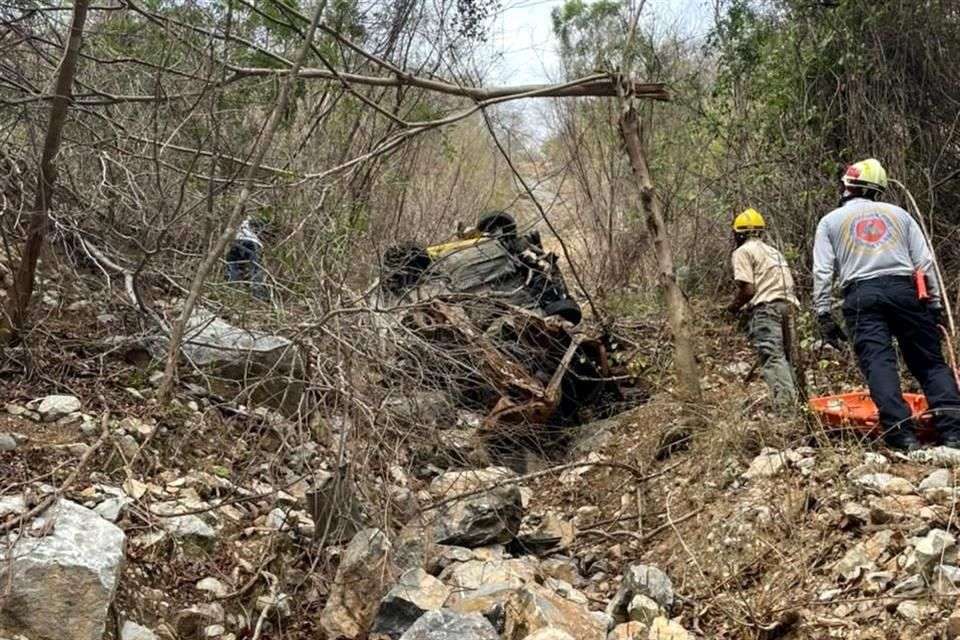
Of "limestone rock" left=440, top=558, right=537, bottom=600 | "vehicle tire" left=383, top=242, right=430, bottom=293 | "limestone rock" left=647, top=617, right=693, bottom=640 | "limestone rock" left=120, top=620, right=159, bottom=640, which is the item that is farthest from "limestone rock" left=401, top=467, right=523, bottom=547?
"limestone rock" left=120, top=620, right=159, bottom=640

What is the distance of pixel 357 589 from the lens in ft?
11.8

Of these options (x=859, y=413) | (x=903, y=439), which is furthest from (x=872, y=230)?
(x=903, y=439)

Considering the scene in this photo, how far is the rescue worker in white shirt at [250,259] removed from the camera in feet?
16.4

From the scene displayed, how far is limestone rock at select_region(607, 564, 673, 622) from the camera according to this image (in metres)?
3.71

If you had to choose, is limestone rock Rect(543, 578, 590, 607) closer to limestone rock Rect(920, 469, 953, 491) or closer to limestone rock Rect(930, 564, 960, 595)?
limestone rock Rect(930, 564, 960, 595)

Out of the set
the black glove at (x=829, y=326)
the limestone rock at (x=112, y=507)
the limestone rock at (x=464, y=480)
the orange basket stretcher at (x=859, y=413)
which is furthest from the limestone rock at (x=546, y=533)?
the limestone rock at (x=112, y=507)

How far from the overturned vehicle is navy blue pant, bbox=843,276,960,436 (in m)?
1.81

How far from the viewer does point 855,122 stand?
715 centimetres

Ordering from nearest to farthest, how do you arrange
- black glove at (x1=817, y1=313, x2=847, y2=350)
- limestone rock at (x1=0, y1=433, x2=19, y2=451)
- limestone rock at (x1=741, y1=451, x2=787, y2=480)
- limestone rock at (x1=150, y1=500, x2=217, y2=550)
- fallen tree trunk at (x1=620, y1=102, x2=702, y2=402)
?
1. limestone rock at (x1=150, y1=500, x2=217, y2=550)
2. limestone rock at (x1=0, y1=433, x2=19, y2=451)
3. limestone rock at (x1=741, y1=451, x2=787, y2=480)
4. black glove at (x1=817, y1=313, x2=847, y2=350)
5. fallen tree trunk at (x1=620, y1=102, x2=702, y2=402)

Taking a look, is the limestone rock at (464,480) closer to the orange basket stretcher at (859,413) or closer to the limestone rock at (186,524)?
the limestone rock at (186,524)

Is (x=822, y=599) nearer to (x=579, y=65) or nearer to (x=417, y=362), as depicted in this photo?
(x=417, y=362)

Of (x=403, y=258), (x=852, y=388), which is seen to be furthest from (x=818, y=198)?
(x=403, y=258)

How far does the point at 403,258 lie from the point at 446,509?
189cm

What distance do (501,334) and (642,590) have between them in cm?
230
